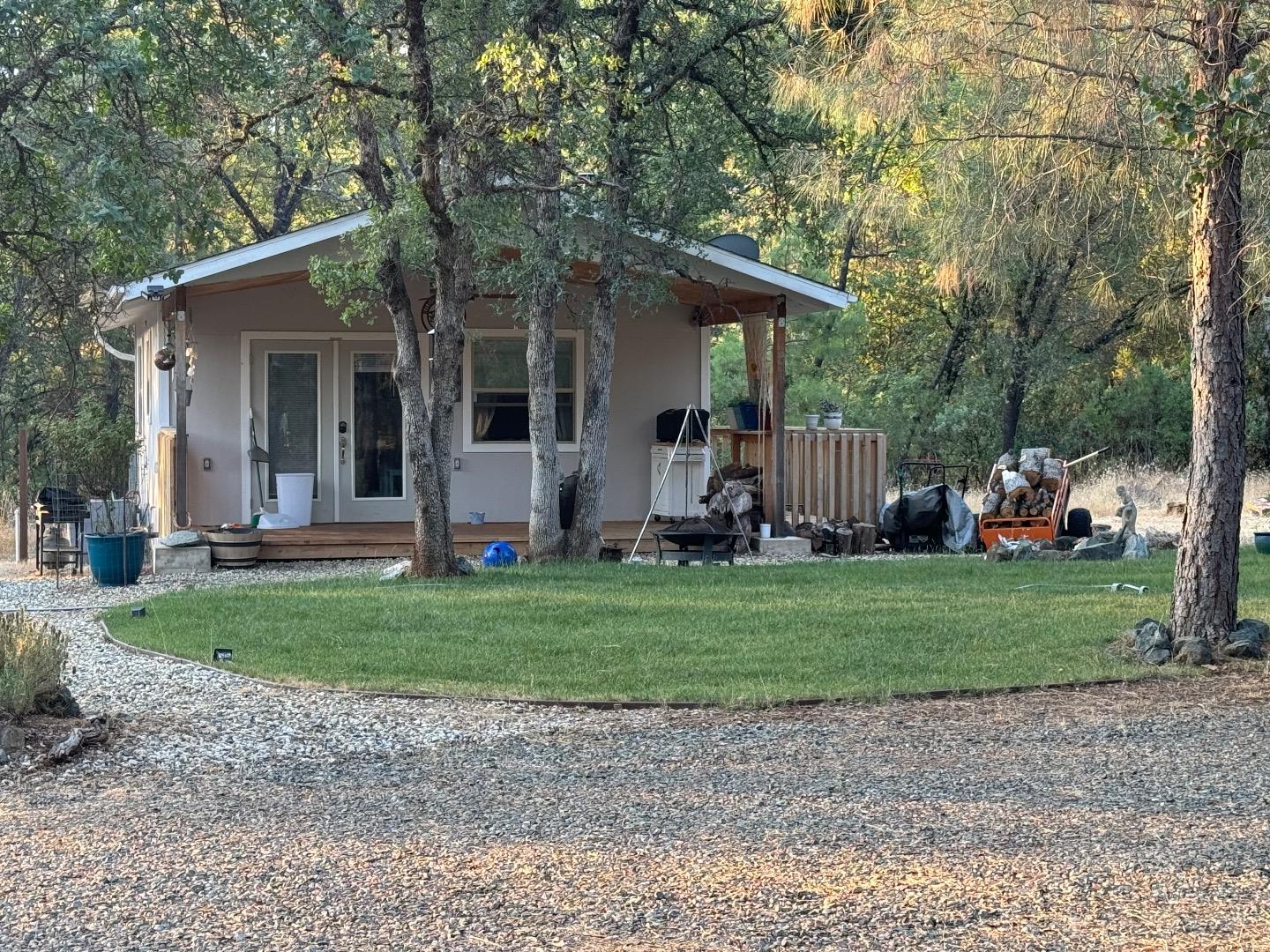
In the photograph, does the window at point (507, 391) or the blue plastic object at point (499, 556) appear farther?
the window at point (507, 391)

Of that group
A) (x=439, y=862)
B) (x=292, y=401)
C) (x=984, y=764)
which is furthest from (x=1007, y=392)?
(x=439, y=862)

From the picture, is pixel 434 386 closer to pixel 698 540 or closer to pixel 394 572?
pixel 394 572

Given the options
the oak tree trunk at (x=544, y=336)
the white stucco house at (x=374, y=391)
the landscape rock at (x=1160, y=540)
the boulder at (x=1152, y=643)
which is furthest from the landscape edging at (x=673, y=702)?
the landscape rock at (x=1160, y=540)

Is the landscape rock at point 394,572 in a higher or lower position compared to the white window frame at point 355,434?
lower

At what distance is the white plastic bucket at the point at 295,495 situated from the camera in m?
14.3

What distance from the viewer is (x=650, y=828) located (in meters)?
4.73

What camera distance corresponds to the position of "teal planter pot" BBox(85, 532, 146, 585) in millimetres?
11922

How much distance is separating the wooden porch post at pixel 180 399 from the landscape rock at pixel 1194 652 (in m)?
8.87

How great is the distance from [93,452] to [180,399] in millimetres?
2935

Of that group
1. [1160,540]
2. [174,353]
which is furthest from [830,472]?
[174,353]

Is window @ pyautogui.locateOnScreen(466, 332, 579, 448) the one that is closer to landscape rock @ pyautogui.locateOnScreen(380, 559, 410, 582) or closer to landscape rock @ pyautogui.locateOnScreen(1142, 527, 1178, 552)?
landscape rock @ pyautogui.locateOnScreen(380, 559, 410, 582)

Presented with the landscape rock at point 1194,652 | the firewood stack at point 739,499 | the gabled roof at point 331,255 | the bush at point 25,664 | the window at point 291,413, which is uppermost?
the gabled roof at point 331,255

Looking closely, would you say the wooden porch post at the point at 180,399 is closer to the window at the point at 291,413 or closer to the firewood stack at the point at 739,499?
the window at the point at 291,413

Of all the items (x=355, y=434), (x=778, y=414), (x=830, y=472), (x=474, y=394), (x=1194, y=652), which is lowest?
(x=1194, y=652)
